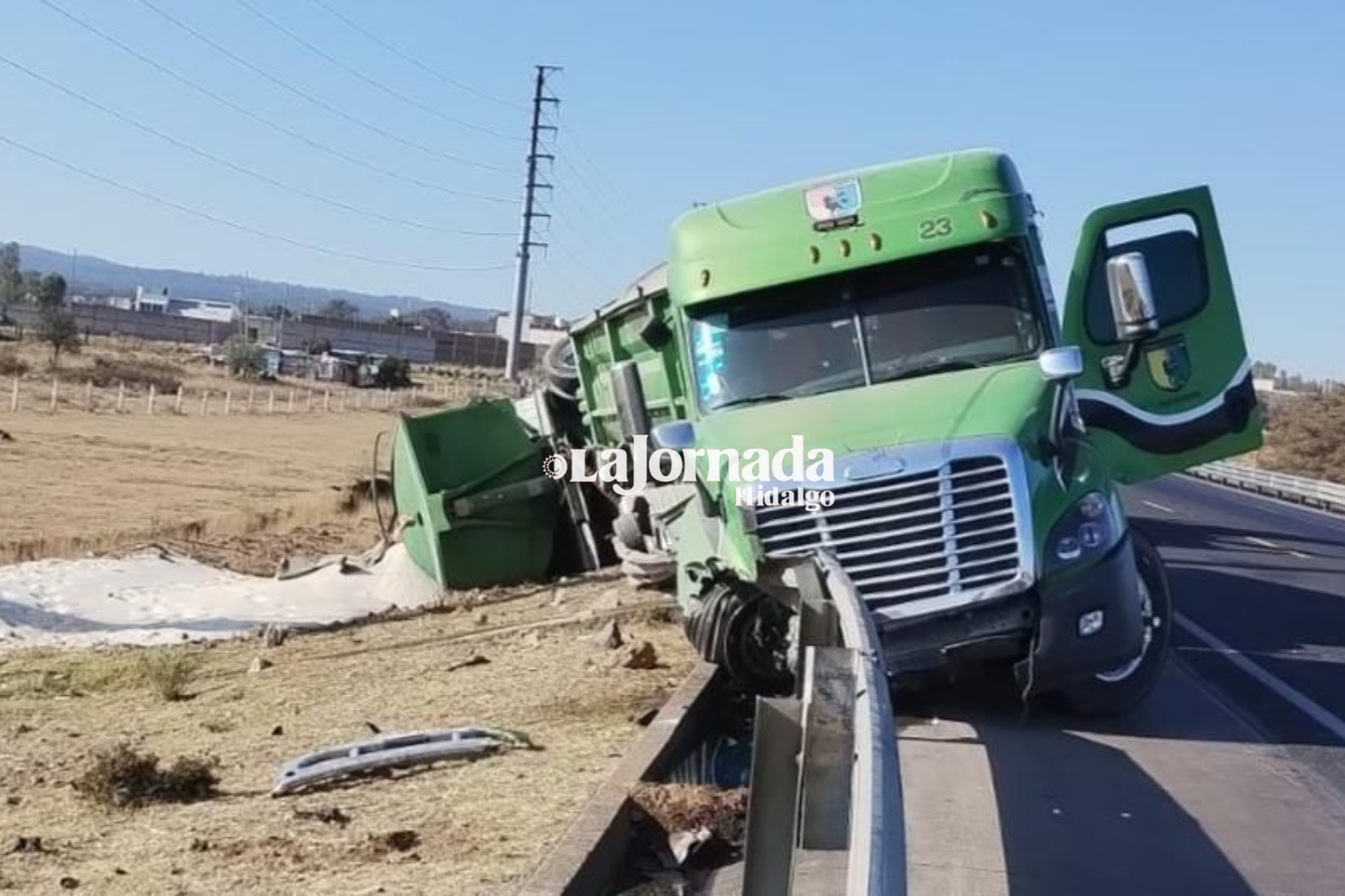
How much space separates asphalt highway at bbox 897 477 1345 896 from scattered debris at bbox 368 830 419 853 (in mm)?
2070

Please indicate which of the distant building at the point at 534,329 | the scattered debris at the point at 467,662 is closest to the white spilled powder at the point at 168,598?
the scattered debris at the point at 467,662

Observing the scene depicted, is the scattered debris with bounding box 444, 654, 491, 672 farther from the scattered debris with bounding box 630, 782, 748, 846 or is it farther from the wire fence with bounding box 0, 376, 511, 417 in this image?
the wire fence with bounding box 0, 376, 511, 417

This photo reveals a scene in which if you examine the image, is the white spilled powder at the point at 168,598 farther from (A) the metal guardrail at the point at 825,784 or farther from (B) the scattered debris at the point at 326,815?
(A) the metal guardrail at the point at 825,784

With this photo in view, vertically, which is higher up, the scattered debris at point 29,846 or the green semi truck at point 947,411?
the green semi truck at point 947,411

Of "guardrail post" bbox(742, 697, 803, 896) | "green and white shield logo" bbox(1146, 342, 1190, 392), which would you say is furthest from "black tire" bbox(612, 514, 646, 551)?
"guardrail post" bbox(742, 697, 803, 896)

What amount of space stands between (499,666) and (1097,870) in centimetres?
633

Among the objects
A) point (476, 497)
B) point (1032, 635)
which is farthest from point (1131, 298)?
point (476, 497)

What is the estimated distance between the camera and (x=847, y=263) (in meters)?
10.2

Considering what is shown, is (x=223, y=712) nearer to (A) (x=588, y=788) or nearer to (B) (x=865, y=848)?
(A) (x=588, y=788)

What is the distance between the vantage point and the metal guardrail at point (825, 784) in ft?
14.5

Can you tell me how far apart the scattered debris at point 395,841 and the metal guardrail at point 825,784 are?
2238mm

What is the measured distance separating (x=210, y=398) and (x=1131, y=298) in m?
61.3

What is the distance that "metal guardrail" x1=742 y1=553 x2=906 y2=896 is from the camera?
14.5 feet

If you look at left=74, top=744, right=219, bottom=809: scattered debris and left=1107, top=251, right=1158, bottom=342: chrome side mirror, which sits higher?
left=1107, top=251, right=1158, bottom=342: chrome side mirror
